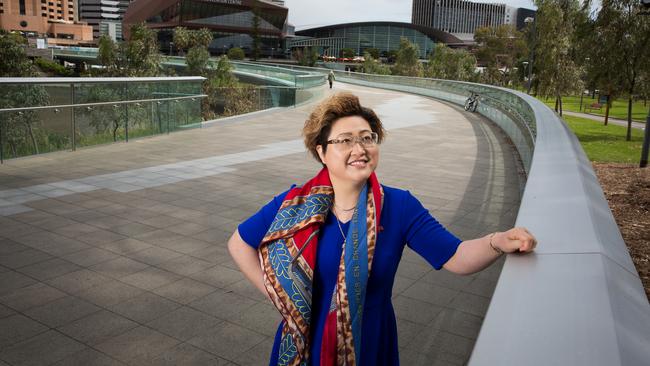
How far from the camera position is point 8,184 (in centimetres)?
837

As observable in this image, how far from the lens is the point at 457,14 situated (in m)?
191

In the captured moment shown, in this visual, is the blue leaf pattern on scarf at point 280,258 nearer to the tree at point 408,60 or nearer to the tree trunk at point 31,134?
the tree trunk at point 31,134

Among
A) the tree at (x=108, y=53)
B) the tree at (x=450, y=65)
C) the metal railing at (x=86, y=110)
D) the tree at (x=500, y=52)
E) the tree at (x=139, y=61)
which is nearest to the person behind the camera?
the metal railing at (x=86, y=110)

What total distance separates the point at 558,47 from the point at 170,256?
90.2 ft

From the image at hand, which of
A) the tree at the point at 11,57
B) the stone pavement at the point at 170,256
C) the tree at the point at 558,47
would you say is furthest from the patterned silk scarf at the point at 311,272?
the tree at the point at 558,47

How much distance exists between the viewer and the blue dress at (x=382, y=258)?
2.23m

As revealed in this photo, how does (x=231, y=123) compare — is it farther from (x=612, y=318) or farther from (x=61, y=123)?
(x=612, y=318)

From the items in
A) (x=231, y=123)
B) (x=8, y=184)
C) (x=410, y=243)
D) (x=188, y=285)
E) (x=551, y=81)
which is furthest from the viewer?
(x=551, y=81)

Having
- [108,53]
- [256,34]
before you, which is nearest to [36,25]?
[256,34]

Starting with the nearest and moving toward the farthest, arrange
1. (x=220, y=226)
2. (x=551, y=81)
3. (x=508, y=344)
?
1. (x=508, y=344)
2. (x=220, y=226)
3. (x=551, y=81)

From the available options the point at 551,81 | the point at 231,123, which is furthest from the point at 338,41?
the point at 231,123

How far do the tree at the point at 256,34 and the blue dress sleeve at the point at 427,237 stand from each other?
373 ft

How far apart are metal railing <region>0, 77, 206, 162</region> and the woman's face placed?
9.17m

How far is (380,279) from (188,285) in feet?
10.2
